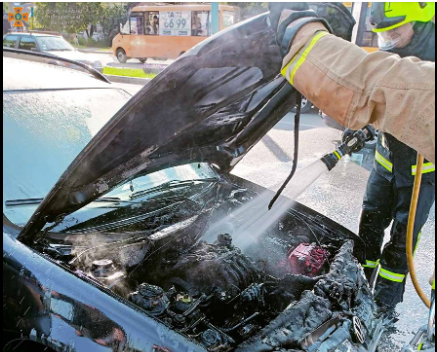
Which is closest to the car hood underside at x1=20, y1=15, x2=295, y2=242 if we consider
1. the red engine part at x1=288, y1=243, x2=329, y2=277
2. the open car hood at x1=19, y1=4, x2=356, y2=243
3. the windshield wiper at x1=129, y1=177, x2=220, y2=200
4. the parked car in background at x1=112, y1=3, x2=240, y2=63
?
the open car hood at x1=19, y1=4, x2=356, y2=243

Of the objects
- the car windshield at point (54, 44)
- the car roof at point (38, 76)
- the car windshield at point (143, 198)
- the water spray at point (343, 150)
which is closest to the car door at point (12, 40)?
the car windshield at point (54, 44)

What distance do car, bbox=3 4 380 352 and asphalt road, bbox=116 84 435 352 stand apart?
0.78 metres

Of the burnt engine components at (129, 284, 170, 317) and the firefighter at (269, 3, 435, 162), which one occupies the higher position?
the firefighter at (269, 3, 435, 162)

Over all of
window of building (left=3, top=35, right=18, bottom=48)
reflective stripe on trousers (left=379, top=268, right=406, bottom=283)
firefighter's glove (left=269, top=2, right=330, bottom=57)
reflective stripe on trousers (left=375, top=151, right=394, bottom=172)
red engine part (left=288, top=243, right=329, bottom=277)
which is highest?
firefighter's glove (left=269, top=2, right=330, bottom=57)

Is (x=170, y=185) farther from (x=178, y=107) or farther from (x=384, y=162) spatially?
(x=384, y=162)

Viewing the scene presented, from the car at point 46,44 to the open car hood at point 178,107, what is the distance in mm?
9553

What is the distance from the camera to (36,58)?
3086 millimetres

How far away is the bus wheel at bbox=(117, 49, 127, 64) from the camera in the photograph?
37.7 feet

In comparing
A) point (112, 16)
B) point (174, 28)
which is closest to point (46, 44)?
point (174, 28)

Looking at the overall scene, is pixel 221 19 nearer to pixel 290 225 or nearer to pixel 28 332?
pixel 290 225

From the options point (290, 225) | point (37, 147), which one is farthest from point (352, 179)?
point (37, 147)

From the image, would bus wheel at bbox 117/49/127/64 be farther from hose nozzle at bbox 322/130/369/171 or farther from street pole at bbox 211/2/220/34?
hose nozzle at bbox 322/130/369/171

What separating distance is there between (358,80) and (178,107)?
0.92m

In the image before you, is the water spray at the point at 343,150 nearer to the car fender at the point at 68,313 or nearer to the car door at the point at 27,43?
the car fender at the point at 68,313
